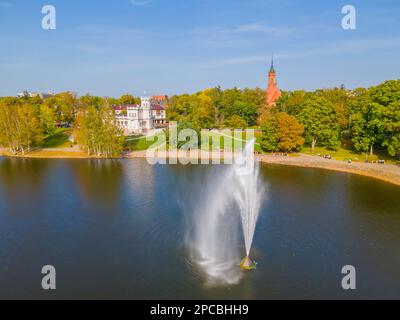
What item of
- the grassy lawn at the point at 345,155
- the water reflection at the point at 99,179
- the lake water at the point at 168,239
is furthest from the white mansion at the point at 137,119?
the lake water at the point at 168,239

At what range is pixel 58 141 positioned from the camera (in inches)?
2852

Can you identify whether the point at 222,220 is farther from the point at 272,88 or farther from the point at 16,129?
the point at 272,88

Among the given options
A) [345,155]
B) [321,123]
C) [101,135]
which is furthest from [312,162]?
[101,135]

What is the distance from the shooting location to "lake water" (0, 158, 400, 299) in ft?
61.9

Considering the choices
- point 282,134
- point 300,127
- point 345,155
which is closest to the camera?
point 345,155

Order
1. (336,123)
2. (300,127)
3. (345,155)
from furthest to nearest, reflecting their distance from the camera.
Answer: (336,123), (300,127), (345,155)

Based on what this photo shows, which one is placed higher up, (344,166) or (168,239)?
(344,166)

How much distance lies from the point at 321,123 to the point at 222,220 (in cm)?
3899

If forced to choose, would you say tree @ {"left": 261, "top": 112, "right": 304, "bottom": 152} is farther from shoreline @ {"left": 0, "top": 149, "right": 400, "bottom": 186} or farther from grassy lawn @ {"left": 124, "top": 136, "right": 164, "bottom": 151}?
grassy lawn @ {"left": 124, "top": 136, "right": 164, "bottom": 151}

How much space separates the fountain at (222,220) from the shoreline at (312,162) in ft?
35.3

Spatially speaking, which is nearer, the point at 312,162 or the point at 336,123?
the point at 312,162

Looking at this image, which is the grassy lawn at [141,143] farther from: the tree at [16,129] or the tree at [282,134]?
the tree at [16,129]
